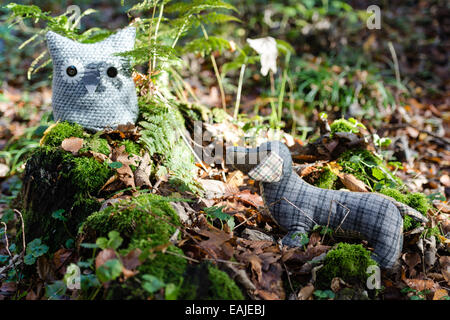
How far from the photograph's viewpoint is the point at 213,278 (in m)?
1.77

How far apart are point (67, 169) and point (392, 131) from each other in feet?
14.4

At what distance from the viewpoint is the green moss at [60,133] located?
285 cm

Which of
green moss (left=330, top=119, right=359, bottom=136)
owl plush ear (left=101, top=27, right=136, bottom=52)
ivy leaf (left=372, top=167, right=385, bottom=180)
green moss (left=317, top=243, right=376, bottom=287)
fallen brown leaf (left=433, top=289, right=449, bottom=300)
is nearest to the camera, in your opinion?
green moss (left=317, top=243, right=376, bottom=287)

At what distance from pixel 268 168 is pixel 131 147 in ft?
3.86

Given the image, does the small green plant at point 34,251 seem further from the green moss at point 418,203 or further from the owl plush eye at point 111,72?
the green moss at point 418,203

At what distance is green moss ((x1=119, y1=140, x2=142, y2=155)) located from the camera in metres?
2.85

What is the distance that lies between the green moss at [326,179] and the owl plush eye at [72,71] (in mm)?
2062

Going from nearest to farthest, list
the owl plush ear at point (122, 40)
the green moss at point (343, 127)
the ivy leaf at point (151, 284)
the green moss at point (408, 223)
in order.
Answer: the ivy leaf at point (151, 284)
the green moss at point (408, 223)
the owl plush ear at point (122, 40)
the green moss at point (343, 127)

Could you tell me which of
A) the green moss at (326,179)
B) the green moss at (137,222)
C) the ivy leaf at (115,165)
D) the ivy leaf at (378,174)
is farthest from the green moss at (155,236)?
the ivy leaf at (378,174)

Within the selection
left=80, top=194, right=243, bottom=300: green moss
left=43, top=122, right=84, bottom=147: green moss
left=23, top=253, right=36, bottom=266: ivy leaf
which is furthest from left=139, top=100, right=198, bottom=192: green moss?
left=23, top=253, right=36, bottom=266: ivy leaf

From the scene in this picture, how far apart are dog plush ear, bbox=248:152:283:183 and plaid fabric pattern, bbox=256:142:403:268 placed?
0.06 metres

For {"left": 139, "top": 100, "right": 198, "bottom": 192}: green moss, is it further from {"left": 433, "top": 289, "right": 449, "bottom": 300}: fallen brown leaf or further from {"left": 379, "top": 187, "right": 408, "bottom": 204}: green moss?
{"left": 433, "top": 289, "right": 449, "bottom": 300}: fallen brown leaf
